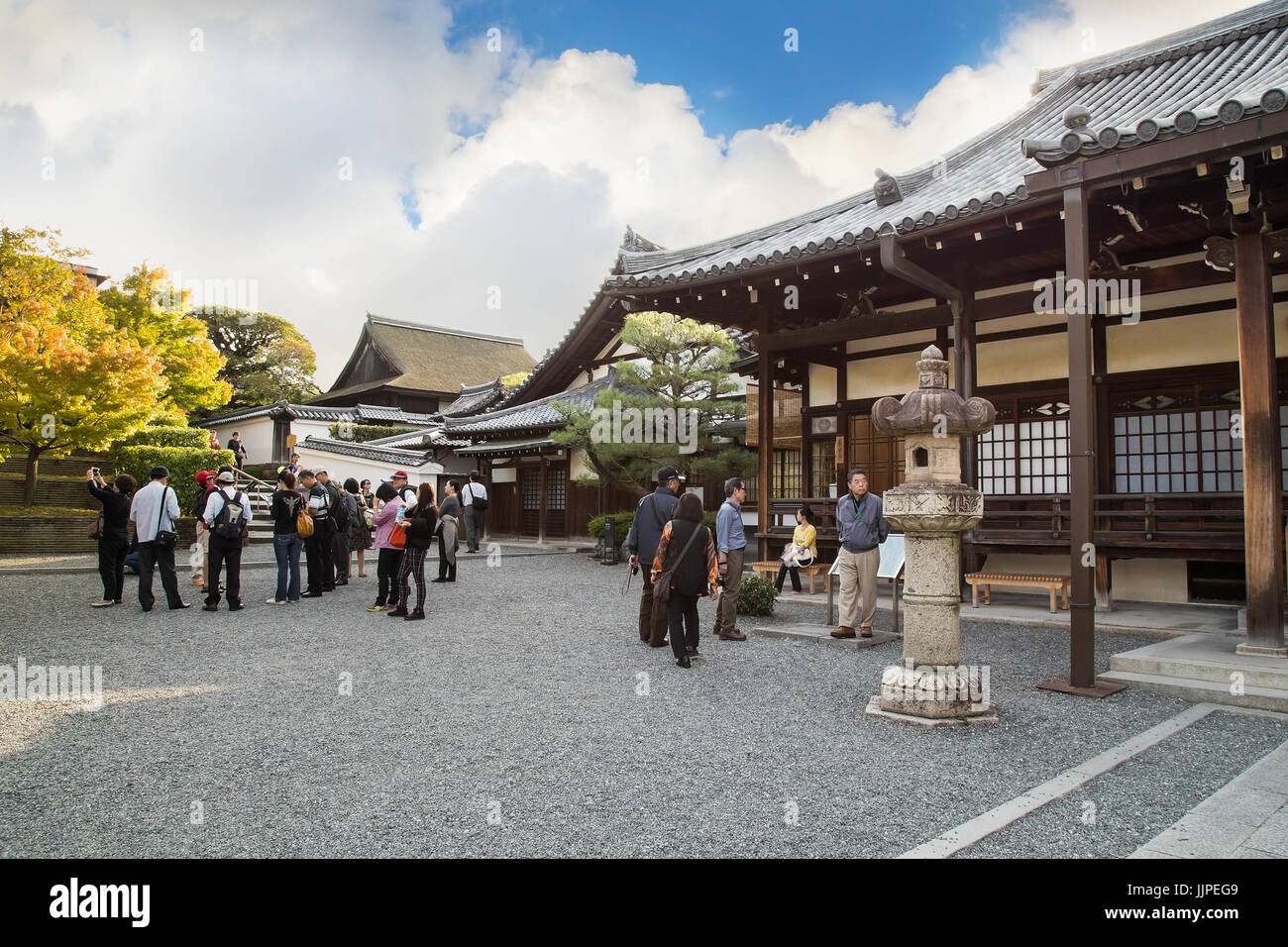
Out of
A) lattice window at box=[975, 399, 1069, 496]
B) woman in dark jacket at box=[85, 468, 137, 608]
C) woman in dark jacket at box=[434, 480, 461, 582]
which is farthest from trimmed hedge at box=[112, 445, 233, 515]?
lattice window at box=[975, 399, 1069, 496]

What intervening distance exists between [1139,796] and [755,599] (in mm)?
5981

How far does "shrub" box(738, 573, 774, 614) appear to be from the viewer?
984cm

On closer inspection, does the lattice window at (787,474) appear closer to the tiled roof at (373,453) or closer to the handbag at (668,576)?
the handbag at (668,576)

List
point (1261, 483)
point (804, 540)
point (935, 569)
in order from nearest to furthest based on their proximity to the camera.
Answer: point (935, 569)
point (1261, 483)
point (804, 540)

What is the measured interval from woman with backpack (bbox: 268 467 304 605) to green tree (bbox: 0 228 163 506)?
27.8ft

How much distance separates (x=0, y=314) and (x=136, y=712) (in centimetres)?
1597

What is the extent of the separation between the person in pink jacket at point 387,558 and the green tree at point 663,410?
6416 mm

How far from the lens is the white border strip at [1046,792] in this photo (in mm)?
3396

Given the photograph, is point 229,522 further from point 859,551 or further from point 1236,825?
point 1236,825

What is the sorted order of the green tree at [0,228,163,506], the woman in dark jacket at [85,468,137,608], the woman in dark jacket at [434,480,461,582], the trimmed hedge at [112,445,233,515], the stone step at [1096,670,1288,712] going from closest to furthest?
the stone step at [1096,670,1288,712], the woman in dark jacket at [85,468,137,608], the woman in dark jacket at [434,480,461,582], the green tree at [0,228,163,506], the trimmed hedge at [112,445,233,515]

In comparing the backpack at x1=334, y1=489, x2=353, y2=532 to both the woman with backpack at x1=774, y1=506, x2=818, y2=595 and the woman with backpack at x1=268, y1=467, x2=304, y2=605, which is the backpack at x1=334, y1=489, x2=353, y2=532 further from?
the woman with backpack at x1=774, y1=506, x2=818, y2=595

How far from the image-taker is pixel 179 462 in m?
20.3

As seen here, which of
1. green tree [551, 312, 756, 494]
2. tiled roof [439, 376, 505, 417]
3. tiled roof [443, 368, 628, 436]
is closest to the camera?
green tree [551, 312, 756, 494]

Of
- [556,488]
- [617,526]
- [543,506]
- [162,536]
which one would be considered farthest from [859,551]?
[556,488]
